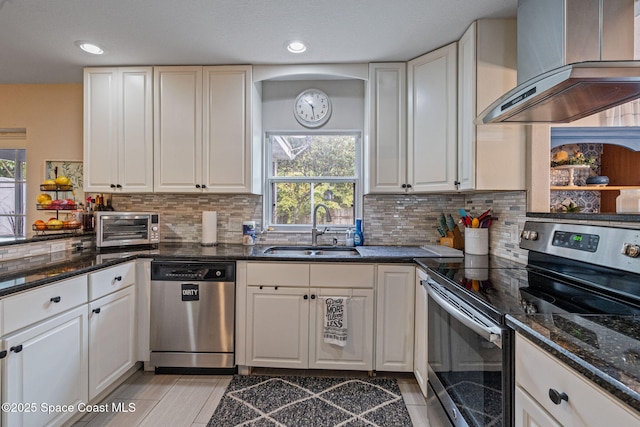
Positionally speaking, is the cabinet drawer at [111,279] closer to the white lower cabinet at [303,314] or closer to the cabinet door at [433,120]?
the white lower cabinet at [303,314]

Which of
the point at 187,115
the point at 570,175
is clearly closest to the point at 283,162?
the point at 187,115

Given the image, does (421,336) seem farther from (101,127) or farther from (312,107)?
(101,127)

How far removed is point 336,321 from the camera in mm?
2111

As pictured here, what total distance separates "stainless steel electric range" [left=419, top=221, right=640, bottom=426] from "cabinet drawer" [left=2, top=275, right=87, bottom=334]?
73.5 inches

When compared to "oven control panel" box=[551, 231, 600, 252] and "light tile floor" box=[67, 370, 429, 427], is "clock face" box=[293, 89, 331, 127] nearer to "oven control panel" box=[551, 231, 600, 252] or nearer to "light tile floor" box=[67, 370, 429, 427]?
"oven control panel" box=[551, 231, 600, 252]

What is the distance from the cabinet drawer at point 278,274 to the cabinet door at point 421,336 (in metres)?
0.76

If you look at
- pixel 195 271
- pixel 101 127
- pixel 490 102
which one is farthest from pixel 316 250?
pixel 101 127

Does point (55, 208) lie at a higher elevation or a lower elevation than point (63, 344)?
higher

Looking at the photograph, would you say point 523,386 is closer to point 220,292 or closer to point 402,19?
point 220,292

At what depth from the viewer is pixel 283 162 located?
2.96 meters

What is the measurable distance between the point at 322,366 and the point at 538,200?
177 cm

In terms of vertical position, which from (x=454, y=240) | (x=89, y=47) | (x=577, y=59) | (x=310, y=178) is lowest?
(x=454, y=240)

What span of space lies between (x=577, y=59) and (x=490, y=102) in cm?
69

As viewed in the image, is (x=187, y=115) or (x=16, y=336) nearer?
(x=16, y=336)
